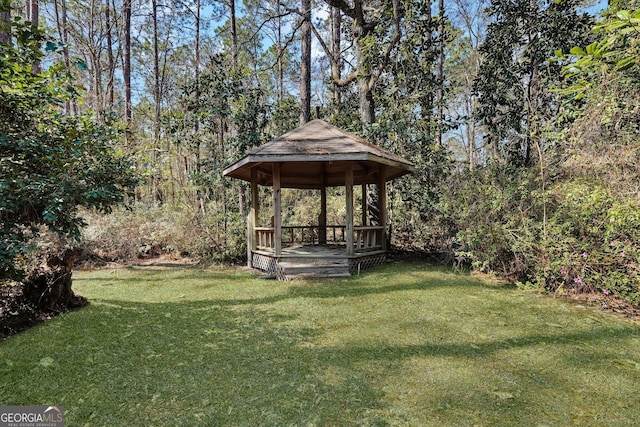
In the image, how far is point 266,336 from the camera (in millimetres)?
4074

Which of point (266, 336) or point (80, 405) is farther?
point (266, 336)

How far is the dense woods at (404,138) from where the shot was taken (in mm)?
3721

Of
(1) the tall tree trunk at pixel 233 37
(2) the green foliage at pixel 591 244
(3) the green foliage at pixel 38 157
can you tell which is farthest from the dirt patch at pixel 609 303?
(1) the tall tree trunk at pixel 233 37

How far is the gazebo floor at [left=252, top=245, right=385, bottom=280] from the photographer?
7379 millimetres

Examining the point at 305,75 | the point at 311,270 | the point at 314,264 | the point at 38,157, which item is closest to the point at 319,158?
the point at 314,264

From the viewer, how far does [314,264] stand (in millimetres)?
7480

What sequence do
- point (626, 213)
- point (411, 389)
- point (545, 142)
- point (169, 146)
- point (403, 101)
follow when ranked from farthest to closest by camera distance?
point (169, 146) < point (403, 101) < point (545, 142) < point (626, 213) < point (411, 389)

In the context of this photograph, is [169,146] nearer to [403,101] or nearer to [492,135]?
[403,101]

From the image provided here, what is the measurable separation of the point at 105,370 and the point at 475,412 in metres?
3.45

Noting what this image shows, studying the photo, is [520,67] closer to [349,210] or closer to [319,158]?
[349,210]

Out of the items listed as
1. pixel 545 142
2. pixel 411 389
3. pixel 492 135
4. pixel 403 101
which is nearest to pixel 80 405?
pixel 411 389

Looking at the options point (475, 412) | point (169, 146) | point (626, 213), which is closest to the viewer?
point (475, 412)

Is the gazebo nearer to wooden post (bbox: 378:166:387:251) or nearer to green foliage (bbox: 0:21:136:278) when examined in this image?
wooden post (bbox: 378:166:387:251)

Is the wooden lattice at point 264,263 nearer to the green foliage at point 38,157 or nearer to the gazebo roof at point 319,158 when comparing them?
the gazebo roof at point 319,158
